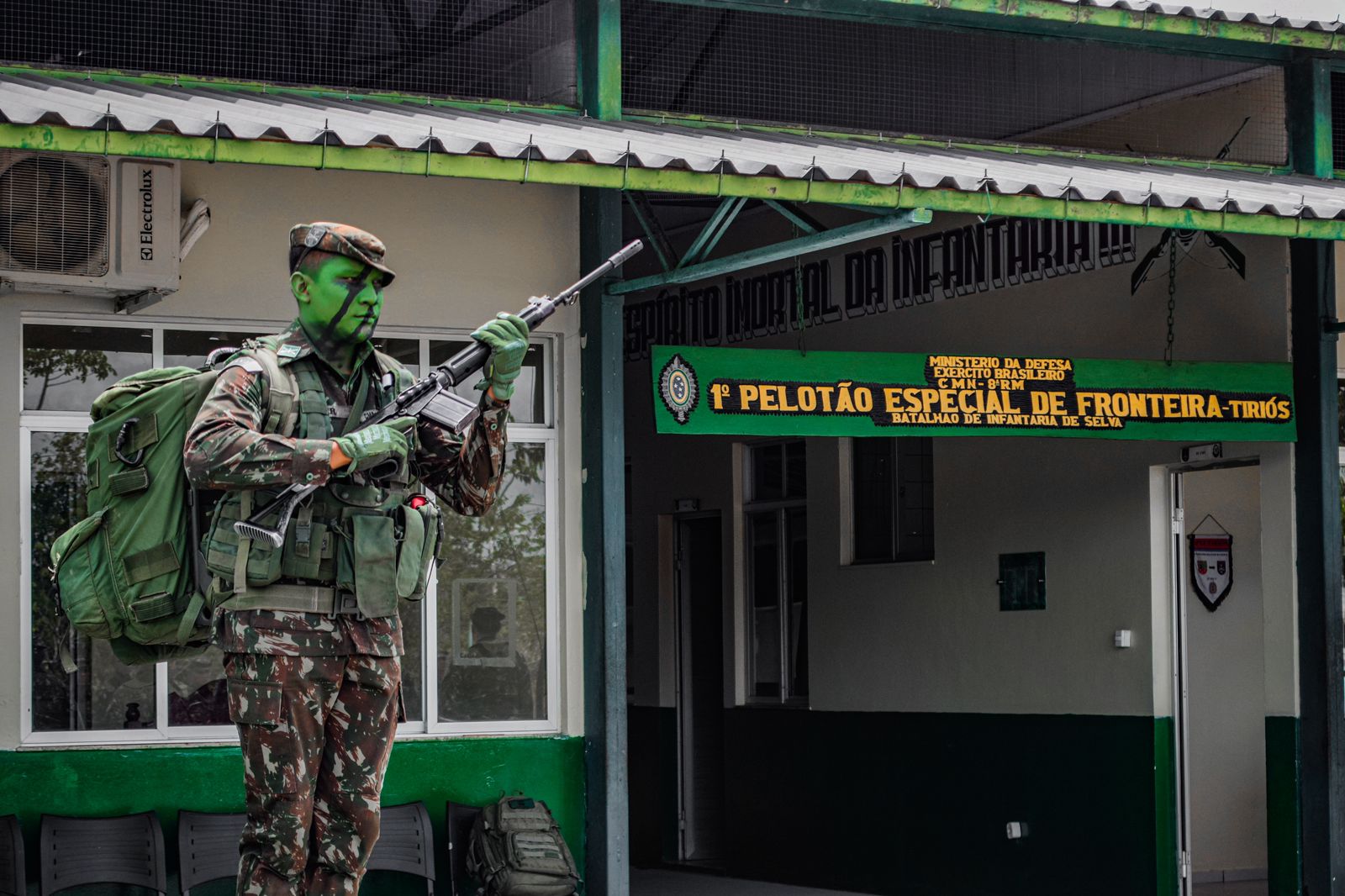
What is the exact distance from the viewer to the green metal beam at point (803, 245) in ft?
24.7

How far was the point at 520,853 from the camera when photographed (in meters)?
8.34

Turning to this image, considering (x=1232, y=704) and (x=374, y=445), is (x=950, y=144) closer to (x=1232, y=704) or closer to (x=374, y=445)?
(x=374, y=445)

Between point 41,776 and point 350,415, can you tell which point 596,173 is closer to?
point 350,415

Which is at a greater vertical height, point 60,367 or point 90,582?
point 60,367

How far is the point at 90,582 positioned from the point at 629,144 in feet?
9.44

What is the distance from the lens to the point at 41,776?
316 inches

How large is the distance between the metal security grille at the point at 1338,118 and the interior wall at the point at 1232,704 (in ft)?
8.70

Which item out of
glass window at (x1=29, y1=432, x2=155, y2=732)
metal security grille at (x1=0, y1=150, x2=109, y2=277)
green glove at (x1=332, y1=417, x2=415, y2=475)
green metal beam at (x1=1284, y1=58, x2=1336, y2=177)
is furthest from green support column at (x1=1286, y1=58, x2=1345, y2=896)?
green glove at (x1=332, y1=417, x2=415, y2=475)

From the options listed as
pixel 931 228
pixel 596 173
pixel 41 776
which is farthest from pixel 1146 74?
pixel 41 776

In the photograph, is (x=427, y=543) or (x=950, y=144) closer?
(x=427, y=543)

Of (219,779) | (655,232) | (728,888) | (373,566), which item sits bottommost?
(728,888)

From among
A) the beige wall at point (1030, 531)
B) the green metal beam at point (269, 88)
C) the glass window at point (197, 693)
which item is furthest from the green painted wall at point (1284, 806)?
the glass window at point (197, 693)

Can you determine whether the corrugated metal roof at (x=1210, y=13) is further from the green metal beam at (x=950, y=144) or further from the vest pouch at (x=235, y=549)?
the vest pouch at (x=235, y=549)

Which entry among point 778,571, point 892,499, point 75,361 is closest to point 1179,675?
point 892,499
